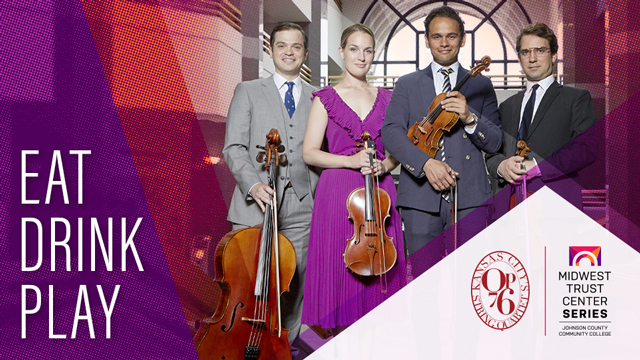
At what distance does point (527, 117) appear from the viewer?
2529mm

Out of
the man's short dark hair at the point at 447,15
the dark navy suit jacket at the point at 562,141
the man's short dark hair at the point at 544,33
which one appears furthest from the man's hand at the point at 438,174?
the man's short dark hair at the point at 544,33

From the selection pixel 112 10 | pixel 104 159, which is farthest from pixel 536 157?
pixel 112 10

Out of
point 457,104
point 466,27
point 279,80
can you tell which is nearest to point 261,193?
point 279,80

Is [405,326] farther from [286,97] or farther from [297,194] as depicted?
[286,97]

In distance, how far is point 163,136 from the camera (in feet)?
15.0

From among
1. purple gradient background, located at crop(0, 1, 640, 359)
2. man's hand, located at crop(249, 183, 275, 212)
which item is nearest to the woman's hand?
man's hand, located at crop(249, 183, 275, 212)

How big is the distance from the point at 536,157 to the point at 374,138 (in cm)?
67

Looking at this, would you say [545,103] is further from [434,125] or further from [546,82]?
[434,125]

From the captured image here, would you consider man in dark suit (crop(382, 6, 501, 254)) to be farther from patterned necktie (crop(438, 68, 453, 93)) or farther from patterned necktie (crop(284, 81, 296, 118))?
patterned necktie (crop(284, 81, 296, 118))

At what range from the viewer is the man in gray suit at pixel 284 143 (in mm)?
2641

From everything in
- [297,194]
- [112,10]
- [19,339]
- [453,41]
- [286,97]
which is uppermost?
[112,10]

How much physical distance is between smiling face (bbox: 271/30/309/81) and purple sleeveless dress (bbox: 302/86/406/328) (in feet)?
0.88

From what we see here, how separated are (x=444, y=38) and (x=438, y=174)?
1.81ft

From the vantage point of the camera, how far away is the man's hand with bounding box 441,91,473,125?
2.26 metres
